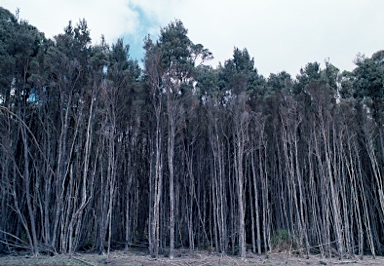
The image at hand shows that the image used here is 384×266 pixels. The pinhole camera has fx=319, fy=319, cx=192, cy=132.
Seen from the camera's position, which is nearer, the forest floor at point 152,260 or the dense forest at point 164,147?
the forest floor at point 152,260

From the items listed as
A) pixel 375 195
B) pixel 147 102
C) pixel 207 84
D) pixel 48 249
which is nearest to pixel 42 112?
pixel 147 102

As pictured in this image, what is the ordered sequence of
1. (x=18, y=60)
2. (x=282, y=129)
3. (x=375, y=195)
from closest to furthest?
(x=18, y=60)
(x=282, y=129)
(x=375, y=195)

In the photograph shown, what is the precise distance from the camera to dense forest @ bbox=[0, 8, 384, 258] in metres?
13.1

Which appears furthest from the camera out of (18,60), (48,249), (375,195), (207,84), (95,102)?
(207,84)

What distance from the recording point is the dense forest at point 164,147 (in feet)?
43.1

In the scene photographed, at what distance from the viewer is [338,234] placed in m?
14.4

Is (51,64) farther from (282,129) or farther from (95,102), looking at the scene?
(282,129)

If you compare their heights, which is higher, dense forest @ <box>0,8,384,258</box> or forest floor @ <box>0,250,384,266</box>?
dense forest @ <box>0,8,384,258</box>

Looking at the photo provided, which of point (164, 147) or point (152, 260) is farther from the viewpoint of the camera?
point (164, 147)

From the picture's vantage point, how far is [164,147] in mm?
15898

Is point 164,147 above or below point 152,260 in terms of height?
above

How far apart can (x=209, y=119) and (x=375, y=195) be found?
411 inches

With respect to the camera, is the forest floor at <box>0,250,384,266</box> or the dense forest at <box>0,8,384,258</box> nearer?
the forest floor at <box>0,250,384,266</box>

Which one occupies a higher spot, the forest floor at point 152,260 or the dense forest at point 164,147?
the dense forest at point 164,147
